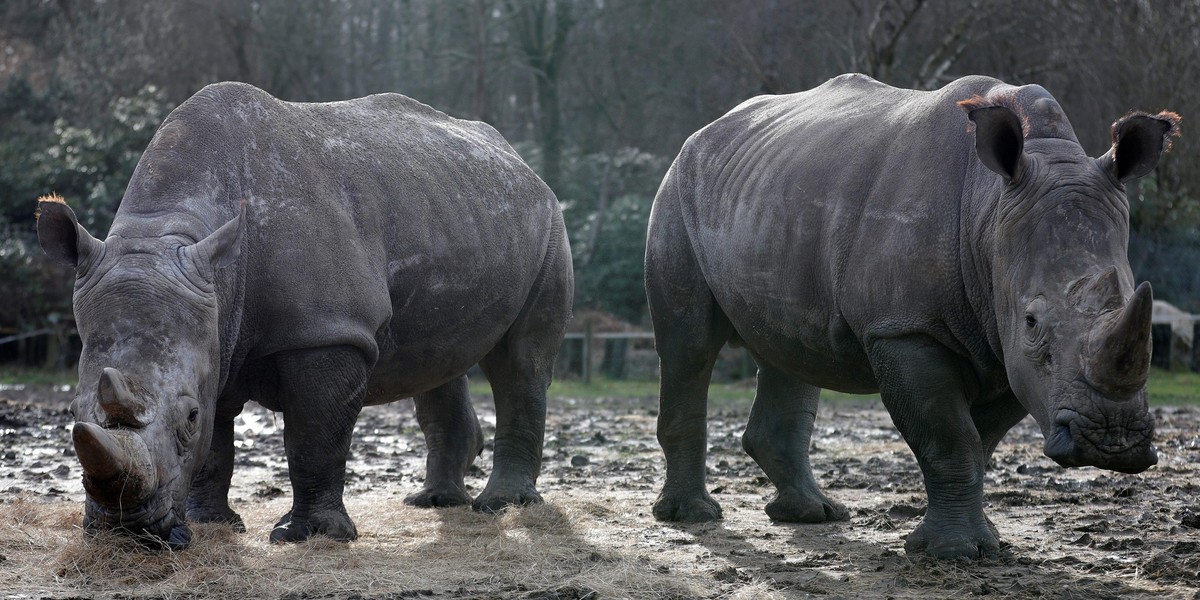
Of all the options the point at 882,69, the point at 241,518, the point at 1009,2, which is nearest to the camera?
the point at 241,518

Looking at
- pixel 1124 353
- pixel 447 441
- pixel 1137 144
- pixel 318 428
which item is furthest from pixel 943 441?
pixel 447 441

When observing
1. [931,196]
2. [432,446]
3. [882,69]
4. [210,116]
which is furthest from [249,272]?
[882,69]

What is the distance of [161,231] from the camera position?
552 centimetres

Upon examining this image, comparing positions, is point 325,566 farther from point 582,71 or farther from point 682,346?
point 582,71

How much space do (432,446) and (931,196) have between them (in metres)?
3.49

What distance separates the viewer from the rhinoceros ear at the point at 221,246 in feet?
17.7

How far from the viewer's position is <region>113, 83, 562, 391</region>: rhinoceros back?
586 centimetres

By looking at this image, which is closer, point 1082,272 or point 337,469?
A: point 1082,272

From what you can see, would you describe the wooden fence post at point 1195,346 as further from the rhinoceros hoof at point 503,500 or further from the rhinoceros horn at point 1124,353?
the rhinoceros horn at point 1124,353

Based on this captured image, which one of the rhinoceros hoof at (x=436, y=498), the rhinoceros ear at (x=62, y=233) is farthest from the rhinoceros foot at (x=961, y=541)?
the rhinoceros ear at (x=62, y=233)

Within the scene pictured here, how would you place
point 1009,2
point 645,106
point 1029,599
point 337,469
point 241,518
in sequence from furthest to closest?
1. point 645,106
2. point 1009,2
3. point 241,518
4. point 337,469
5. point 1029,599

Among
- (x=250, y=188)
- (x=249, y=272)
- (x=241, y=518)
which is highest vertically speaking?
(x=250, y=188)

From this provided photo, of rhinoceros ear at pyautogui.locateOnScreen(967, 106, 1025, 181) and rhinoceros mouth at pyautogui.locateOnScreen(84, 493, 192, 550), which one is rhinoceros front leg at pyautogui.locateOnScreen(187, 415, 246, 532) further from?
rhinoceros ear at pyautogui.locateOnScreen(967, 106, 1025, 181)

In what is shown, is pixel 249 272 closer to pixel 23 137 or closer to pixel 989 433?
pixel 989 433
